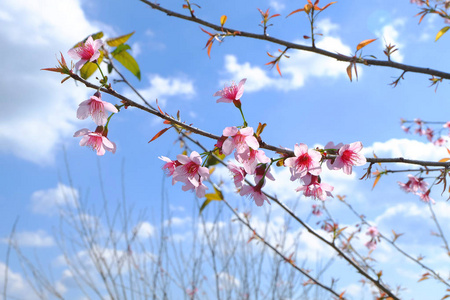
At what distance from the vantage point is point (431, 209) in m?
2.40

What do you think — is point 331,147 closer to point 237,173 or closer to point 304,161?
point 304,161

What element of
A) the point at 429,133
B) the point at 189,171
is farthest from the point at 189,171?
the point at 429,133

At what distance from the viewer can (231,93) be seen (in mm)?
812

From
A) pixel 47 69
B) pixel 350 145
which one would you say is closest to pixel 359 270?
pixel 350 145

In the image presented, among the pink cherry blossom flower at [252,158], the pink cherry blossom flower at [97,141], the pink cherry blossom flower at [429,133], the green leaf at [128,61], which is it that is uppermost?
the pink cherry blossom flower at [429,133]

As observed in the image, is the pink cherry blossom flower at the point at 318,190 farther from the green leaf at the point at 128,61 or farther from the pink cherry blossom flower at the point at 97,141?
the green leaf at the point at 128,61

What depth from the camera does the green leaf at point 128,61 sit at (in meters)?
1.31

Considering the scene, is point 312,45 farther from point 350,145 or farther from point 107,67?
point 107,67

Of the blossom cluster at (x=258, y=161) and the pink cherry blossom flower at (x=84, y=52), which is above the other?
the pink cherry blossom flower at (x=84, y=52)

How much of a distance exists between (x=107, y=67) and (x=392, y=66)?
1027mm

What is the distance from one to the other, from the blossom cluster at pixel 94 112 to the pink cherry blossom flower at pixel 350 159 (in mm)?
476

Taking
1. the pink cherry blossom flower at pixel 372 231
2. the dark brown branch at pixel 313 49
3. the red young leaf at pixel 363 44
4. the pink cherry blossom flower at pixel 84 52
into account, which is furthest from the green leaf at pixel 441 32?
the pink cherry blossom flower at pixel 372 231

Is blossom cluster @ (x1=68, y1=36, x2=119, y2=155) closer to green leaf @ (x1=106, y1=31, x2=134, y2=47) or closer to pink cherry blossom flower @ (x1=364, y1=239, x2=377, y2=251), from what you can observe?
green leaf @ (x1=106, y1=31, x2=134, y2=47)

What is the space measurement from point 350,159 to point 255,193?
0.22 meters
